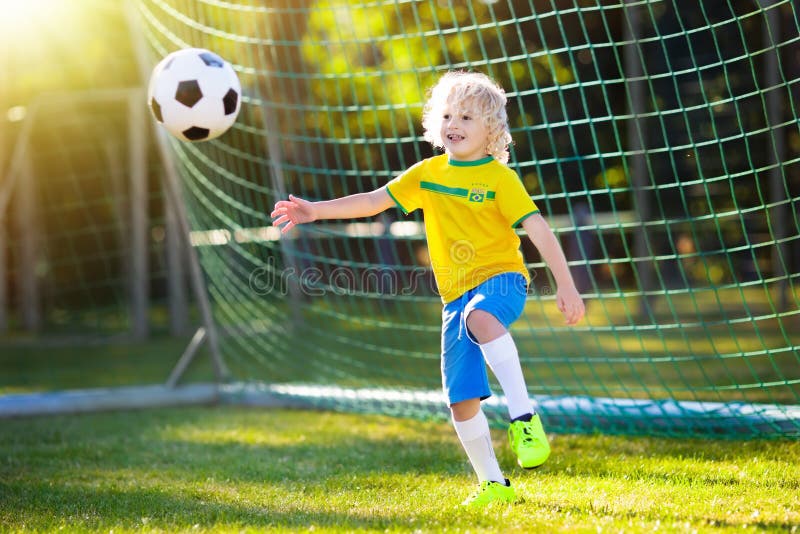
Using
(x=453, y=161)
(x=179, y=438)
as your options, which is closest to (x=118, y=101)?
Result: (x=179, y=438)

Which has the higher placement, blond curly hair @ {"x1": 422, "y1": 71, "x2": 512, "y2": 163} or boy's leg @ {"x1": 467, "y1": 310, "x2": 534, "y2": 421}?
blond curly hair @ {"x1": 422, "y1": 71, "x2": 512, "y2": 163}

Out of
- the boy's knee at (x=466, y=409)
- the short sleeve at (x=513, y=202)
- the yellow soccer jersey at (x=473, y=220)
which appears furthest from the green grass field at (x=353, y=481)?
the short sleeve at (x=513, y=202)

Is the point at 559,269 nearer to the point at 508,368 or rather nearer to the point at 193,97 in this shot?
the point at 508,368

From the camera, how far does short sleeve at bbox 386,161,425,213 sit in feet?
10.3

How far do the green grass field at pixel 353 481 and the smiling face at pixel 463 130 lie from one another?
109 centimetres

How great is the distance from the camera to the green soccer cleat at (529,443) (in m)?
2.67

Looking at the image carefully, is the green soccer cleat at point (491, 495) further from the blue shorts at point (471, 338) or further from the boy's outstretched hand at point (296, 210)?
the boy's outstretched hand at point (296, 210)

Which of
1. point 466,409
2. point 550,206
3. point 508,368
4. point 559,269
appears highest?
point 559,269

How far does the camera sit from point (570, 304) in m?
2.78

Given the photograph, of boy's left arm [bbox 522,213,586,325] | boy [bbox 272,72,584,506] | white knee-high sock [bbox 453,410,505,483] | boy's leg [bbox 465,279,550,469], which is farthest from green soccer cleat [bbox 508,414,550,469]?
boy's left arm [bbox 522,213,586,325]

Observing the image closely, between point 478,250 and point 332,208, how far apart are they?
0.52 metres

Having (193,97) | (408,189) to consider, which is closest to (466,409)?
(408,189)

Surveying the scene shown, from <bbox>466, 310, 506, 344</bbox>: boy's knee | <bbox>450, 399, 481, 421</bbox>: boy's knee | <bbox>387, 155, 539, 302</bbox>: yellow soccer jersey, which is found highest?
<bbox>387, 155, 539, 302</bbox>: yellow soccer jersey

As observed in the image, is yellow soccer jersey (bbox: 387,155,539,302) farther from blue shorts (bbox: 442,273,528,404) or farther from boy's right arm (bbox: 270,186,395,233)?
A: boy's right arm (bbox: 270,186,395,233)
